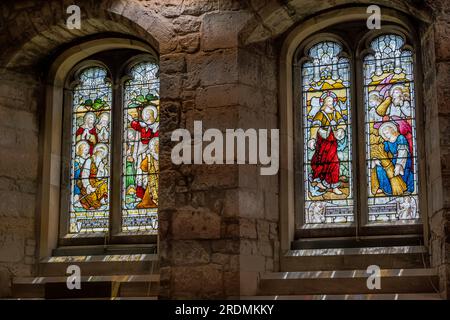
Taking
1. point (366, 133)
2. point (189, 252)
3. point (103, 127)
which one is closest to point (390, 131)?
point (366, 133)

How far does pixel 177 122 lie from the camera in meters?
7.12

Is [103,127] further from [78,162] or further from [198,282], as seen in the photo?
[198,282]

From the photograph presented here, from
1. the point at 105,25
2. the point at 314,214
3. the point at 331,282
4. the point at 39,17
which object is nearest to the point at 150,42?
the point at 105,25

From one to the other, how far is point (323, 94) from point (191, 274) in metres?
1.99

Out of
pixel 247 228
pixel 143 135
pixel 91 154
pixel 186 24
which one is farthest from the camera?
pixel 91 154

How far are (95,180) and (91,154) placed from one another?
0.25 metres

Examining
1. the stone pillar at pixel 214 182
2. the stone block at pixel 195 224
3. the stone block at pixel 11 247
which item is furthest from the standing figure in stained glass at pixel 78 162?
the stone block at pixel 195 224

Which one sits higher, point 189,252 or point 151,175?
point 151,175

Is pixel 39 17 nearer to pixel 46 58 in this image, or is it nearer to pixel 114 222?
pixel 46 58

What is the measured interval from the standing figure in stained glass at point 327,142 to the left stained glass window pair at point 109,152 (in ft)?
4.80

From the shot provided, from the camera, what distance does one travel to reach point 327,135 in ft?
24.6

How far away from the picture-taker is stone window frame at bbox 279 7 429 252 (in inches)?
285

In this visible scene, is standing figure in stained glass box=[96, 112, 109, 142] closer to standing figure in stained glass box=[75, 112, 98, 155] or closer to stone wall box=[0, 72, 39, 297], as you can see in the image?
standing figure in stained glass box=[75, 112, 98, 155]

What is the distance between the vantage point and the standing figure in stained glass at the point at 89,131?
323 inches
